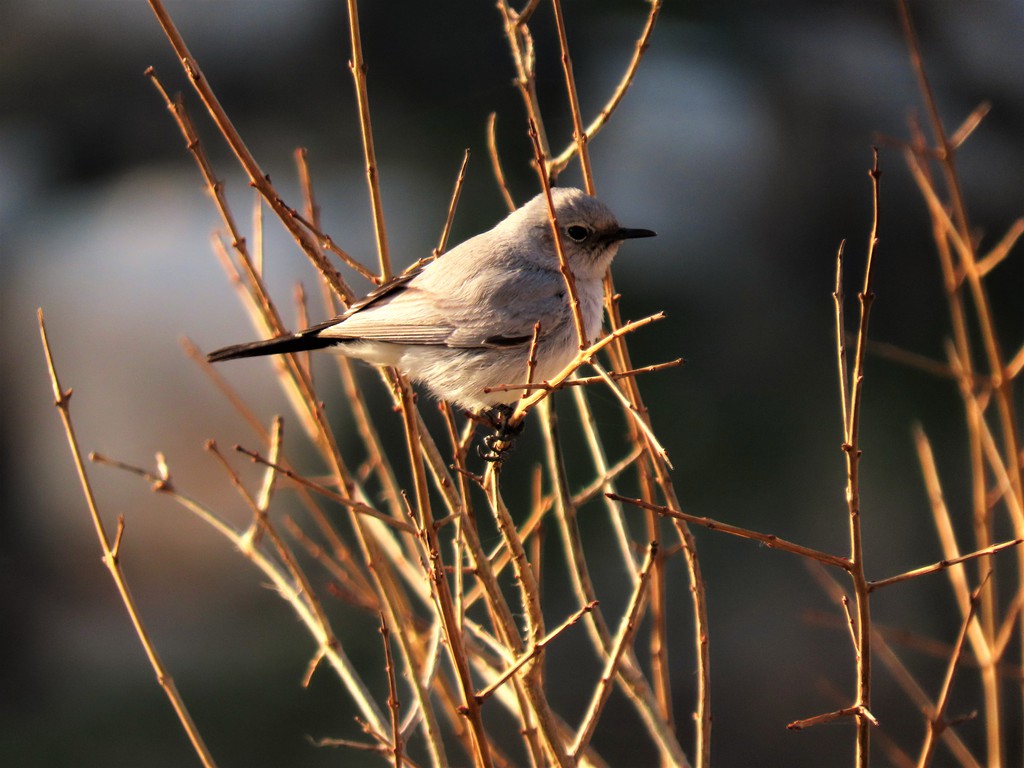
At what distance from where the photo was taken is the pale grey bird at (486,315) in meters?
3.11

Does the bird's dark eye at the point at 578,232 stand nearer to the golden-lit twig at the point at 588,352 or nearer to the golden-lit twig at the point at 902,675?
the golden-lit twig at the point at 588,352

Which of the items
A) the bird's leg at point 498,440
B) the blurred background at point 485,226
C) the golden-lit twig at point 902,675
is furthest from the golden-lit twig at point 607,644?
the blurred background at point 485,226

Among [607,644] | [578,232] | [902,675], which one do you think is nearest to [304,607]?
[607,644]

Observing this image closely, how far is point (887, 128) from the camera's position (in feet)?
21.2

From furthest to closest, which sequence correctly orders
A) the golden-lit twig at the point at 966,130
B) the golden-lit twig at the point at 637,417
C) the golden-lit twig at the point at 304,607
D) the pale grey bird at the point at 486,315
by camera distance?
the pale grey bird at the point at 486,315 < the golden-lit twig at the point at 966,130 < the golden-lit twig at the point at 304,607 < the golden-lit twig at the point at 637,417

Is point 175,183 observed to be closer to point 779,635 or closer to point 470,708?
point 779,635

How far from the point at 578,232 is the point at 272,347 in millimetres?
1145

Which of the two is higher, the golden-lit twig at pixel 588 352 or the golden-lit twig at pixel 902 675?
the golden-lit twig at pixel 588 352

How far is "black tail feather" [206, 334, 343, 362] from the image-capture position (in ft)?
8.43

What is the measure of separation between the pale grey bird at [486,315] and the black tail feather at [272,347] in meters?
0.15

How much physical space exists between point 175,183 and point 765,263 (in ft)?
14.6

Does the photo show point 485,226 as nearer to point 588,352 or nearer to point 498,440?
point 498,440

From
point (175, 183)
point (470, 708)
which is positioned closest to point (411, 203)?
point (175, 183)

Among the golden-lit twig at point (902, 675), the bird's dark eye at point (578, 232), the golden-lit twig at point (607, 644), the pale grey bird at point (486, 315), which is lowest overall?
the golden-lit twig at point (902, 675)
